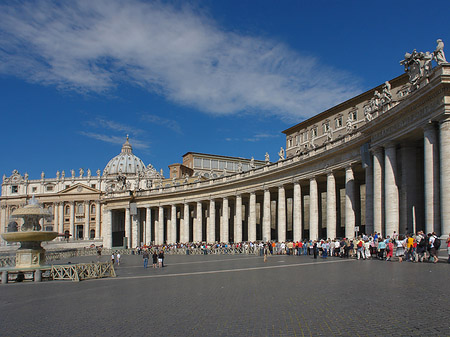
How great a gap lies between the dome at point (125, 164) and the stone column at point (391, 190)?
150 metres

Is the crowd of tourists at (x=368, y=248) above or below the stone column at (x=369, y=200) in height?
below

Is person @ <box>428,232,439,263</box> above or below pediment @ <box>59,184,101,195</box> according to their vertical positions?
below

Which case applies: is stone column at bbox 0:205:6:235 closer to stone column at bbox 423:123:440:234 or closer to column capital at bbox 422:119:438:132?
stone column at bbox 423:123:440:234

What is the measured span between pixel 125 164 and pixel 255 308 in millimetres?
173690

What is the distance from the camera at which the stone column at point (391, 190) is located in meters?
31.2

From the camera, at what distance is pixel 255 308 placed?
12227 mm

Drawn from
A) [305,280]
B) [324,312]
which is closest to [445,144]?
[305,280]

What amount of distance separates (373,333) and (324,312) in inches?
89.0

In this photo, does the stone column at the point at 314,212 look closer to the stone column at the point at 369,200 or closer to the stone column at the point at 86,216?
the stone column at the point at 369,200

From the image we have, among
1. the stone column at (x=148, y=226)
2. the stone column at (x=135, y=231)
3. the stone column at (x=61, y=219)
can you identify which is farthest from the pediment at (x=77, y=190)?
the stone column at (x=148, y=226)

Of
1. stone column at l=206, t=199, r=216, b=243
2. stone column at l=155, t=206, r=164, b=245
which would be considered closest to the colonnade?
stone column at l=206, t=199, r=216, b=243

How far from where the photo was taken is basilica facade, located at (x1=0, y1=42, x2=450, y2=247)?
26812mm

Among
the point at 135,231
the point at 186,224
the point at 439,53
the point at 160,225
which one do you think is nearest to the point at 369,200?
the point at 439,53

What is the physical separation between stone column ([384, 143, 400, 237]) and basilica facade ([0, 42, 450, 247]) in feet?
0.22
